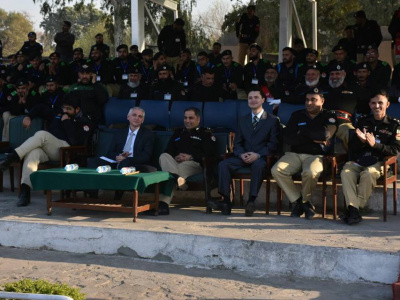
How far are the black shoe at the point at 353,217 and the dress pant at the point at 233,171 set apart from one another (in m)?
1.05

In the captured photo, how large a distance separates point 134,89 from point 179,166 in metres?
3.26

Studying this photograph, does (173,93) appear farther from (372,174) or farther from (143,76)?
(372,174)

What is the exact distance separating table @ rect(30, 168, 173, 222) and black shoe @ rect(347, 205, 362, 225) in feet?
6.47

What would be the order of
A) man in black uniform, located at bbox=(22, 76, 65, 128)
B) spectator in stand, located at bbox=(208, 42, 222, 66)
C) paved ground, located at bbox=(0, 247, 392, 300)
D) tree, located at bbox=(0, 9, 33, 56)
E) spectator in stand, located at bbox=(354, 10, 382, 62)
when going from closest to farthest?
Answer: paved ground, located at bbox=(0, 247, 392, 300) → man in black uniform, located at bbox=(22, 76, 65, 128) → spectator in stand, located at bbox=(354, 10, 382, 62) → spectator in stand, located at bbox=(208, 42, 222, 66) → tree, located at bbox=(0, 9, 33, 56)

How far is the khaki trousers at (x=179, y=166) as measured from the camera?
7977 mm

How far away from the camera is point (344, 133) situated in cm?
814

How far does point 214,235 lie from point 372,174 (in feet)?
5.92

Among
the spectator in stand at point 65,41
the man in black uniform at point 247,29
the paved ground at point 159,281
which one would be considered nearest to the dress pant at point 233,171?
the paved ground at point 159,281

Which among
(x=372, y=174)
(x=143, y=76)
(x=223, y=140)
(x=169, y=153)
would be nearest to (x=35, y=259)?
(x=169, y=153)

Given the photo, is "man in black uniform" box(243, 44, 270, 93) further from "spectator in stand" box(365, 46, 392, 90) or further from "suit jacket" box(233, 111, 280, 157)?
"suit jacket" box(233, 111, 280, 157)

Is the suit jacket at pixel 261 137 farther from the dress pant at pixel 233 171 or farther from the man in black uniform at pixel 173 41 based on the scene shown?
the man in black uniform at pixel 173 41

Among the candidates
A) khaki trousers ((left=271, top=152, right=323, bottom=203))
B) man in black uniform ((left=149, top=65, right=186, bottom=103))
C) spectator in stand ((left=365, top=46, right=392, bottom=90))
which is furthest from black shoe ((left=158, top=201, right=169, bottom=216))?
spectator in stand ((left=365, top=46, right=392, bottom=90))

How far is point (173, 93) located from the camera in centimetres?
1057

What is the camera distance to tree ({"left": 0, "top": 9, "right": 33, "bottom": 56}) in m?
58.0
